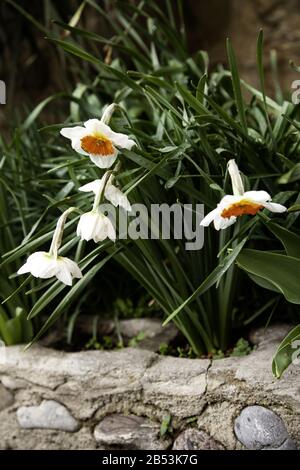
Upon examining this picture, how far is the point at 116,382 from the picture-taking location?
1.20 m

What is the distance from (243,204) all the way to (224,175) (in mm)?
258

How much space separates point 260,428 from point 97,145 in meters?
0.57

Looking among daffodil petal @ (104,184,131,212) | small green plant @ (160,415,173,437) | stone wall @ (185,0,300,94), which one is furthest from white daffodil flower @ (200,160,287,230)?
stone wall @ (185,0,300,94)

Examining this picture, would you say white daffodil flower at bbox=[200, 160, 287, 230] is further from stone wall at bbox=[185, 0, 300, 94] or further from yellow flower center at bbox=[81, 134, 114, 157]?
stone wall at bbox=[185, 0, 300, 94]

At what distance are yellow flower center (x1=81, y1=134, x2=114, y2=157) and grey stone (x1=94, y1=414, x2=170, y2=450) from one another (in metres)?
0.54

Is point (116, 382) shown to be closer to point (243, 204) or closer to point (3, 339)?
point (3, 339)

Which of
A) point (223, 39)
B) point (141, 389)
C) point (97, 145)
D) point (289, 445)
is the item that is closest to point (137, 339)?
point (141, 389)

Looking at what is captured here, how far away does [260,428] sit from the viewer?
107cm

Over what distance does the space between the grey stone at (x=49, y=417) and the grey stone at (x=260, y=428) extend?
14.1 inches

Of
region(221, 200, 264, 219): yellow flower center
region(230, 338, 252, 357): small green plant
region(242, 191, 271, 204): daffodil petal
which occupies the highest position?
region(242, 191, 271, 204): daffodil petal

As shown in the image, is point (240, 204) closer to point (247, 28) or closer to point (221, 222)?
point (221, 222)

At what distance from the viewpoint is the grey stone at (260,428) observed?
1.06m

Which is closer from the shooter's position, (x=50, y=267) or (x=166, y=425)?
(x=50, y=267)

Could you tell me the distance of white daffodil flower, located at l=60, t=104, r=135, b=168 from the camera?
0.96m
